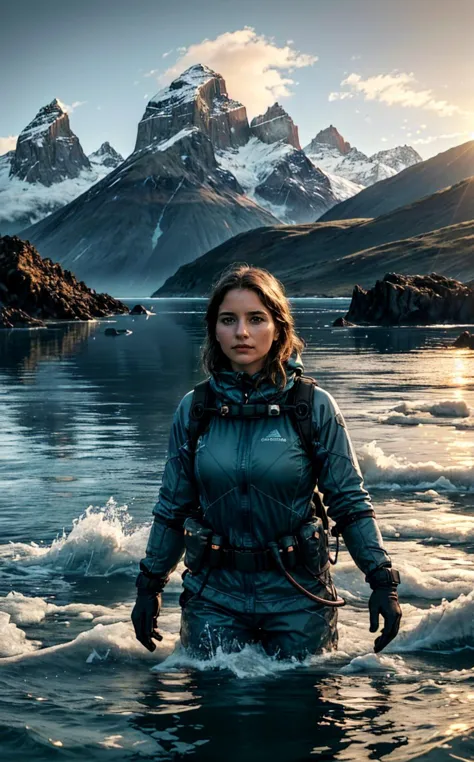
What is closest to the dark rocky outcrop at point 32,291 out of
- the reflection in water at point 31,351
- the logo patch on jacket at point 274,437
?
the reflection in water at point 31,351

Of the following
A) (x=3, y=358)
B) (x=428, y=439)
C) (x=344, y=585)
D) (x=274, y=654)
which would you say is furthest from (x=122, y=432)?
(x=3, y=358)

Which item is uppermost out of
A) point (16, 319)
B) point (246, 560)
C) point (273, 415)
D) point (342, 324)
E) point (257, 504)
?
point (16, 319)

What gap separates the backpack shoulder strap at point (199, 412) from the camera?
637cm

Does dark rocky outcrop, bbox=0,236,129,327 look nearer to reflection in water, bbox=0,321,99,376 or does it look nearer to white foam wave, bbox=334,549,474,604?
reflection in water, bbox=0,321,99,376

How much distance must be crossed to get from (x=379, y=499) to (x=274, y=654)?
8932 mm

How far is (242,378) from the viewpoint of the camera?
6465 mm

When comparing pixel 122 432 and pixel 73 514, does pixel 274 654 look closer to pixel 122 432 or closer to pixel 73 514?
pixel 73 514

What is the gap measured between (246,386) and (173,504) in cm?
92

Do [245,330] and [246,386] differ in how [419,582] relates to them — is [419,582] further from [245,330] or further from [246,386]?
[245,330]

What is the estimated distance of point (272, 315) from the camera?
6.61m

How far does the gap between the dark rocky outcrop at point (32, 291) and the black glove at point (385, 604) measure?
10112cm

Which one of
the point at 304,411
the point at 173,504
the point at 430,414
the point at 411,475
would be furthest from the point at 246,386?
the point at 430,414

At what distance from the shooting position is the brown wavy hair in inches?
257

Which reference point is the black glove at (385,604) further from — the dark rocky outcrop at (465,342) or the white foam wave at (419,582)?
the dark rocky outcrop at (465,342)
